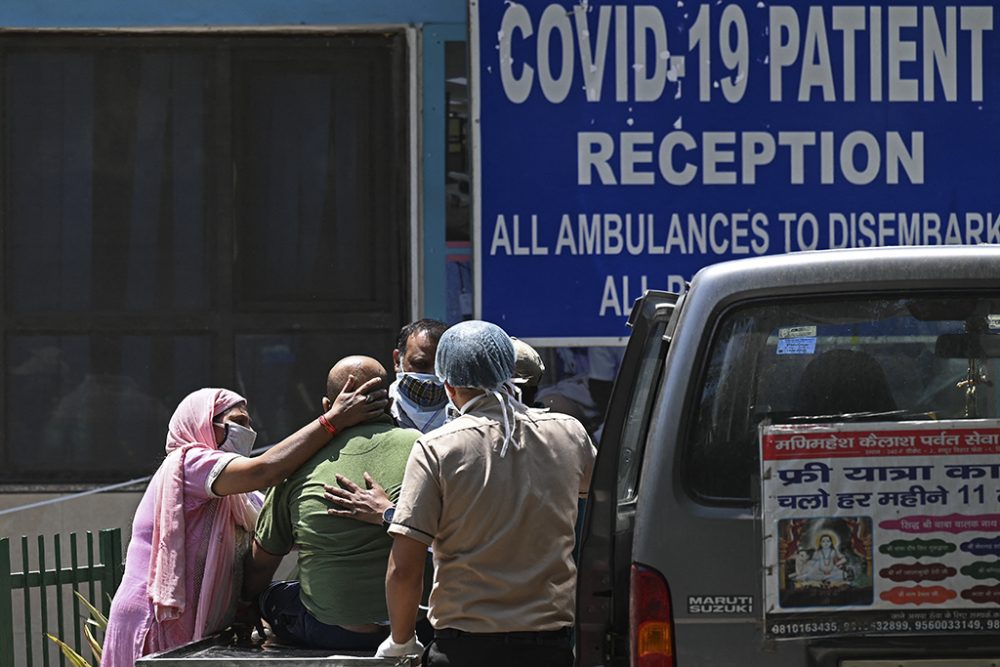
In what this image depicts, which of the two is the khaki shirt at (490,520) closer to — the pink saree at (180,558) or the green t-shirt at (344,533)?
the green t-shirt at (344,533)

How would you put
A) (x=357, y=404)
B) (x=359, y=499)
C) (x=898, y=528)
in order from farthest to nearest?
(x=357, y=404), (x=359, y=499), (x=898, y=528)

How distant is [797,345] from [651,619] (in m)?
0.74

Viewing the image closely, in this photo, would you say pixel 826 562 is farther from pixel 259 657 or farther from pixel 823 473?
pixel 259 657

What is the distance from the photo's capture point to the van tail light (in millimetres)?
3275

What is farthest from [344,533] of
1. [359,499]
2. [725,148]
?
[725,148]

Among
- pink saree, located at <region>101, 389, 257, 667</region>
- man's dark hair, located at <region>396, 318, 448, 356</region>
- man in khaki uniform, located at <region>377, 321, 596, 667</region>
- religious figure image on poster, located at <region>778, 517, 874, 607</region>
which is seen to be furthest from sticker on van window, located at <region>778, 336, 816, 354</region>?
man's dark hair, located at <region>396, 318, 448, 356</region>

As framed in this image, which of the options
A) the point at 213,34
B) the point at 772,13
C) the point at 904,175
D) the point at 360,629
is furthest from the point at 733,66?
the point at 360,629

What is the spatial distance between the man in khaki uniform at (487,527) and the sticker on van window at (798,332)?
0.83m

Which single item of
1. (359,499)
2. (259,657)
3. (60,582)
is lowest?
(60,582)

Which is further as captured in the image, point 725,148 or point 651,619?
point 725,148

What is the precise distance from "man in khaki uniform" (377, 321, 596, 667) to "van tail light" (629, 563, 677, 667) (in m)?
0.56

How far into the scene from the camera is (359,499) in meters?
4.41

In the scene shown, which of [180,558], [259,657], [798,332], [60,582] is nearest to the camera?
[798,332]

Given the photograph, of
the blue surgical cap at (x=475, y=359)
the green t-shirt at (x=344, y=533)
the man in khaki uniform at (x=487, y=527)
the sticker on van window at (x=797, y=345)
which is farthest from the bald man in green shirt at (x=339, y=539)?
the sticker on van window at (x=797, y=345)
